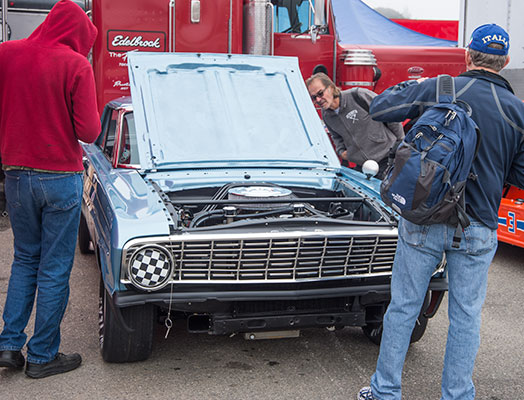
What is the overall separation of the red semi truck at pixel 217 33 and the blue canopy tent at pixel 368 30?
116 inches

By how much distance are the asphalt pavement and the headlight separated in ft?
2.04

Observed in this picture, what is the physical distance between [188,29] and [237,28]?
55cm

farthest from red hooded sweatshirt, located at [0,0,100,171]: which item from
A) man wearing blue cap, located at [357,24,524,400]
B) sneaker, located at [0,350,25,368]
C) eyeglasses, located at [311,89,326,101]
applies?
eyeglasses, located at [311,89,326,101]

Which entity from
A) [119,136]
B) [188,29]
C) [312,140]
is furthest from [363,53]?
[119,136]

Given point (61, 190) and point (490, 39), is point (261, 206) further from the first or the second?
point (490, 39)

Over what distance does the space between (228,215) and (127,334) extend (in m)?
0.86

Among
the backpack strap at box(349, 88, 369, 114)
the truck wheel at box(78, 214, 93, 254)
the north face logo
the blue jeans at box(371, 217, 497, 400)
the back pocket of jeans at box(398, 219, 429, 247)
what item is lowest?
the truck wheel at box(78, 214, 93, 254)

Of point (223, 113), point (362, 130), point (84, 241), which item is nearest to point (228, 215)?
point (223, 113)

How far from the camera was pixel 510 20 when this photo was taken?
25.3 feet

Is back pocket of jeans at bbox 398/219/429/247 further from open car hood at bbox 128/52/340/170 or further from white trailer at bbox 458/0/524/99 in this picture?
white trailer at bbox 458/0/524/99

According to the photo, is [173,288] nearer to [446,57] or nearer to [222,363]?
[222,363]

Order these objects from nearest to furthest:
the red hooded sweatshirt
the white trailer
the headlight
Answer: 1. the headlight
2. the red hooded sweatshirt
3. the white trailer

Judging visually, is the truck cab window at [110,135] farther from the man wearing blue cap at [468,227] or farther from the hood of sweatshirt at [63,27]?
the man wearing blue cap at [468,227]

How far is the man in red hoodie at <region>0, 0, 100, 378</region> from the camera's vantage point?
131 inches
